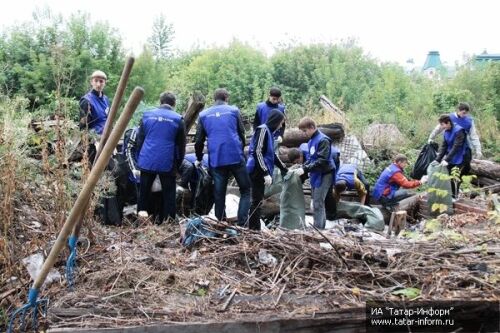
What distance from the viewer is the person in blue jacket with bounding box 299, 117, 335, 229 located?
6.88m

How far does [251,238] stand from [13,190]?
6.53 ft

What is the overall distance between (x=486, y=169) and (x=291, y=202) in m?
6.13

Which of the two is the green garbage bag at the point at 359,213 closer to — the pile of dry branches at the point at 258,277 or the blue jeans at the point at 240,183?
the blue jeans at the point at 240,183

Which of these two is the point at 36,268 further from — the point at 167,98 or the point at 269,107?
the point at 269,107

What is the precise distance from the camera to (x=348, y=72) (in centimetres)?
2270

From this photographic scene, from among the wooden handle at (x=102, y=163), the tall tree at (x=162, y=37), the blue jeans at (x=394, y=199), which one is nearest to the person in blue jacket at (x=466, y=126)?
the blue jeans at (x=394, y=199)

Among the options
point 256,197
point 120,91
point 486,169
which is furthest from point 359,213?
point 120,91

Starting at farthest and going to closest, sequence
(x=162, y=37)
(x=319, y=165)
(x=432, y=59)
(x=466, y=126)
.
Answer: (x=432, y=59)
(x=162, y=37)
(x=466, y=126)
(x=319, y=165)

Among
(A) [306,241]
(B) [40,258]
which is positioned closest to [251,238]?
(A) [306,241]

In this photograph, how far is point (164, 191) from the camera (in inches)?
257

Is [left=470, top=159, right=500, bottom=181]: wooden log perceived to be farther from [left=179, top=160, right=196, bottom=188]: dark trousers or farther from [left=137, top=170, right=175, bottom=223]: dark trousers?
[left=137, top=170, right=175, bottom=223]: dark trousers

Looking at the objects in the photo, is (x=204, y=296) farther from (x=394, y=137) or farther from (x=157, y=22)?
(x=157, y=22)

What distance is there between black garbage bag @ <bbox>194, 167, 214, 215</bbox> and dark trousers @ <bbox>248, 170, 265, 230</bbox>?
67 cm

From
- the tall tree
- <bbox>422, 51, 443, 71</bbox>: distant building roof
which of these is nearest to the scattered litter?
the tall tree
